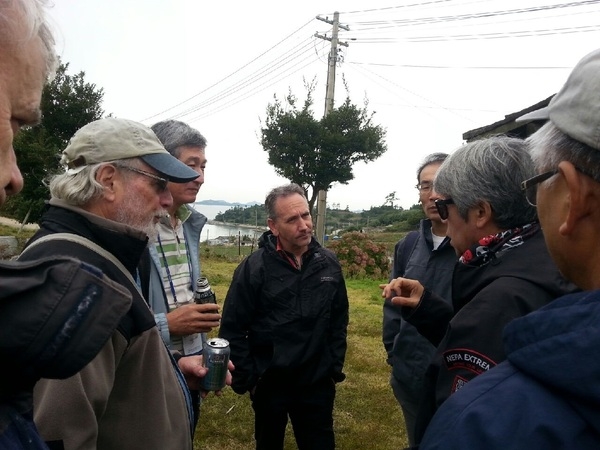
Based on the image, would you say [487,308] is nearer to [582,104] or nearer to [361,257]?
[582,104]

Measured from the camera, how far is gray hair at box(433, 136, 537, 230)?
194cm

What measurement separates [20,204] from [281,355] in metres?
16.4

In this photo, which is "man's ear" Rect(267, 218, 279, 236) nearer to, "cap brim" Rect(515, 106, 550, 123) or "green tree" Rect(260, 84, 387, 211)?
"cap brim" Rect(515, 106, 550, 123)

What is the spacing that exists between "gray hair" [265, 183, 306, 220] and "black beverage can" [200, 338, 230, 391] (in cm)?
146

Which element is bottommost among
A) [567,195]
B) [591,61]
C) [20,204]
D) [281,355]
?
[281,355]

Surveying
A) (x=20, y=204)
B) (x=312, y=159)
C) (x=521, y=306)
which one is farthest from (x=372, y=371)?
(x=20, y=204)

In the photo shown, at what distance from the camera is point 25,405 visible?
989mm

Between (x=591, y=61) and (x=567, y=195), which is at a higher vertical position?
(x=591, y=61)

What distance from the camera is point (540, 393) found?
35.1 inches

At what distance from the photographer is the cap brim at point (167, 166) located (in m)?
2.14

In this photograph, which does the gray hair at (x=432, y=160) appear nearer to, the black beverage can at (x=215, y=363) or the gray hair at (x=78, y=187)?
the black beverage can at (x=215, y=363)

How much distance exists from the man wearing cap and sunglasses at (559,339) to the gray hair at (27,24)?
1090 mm

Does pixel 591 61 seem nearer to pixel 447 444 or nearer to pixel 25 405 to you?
pixel 447 444

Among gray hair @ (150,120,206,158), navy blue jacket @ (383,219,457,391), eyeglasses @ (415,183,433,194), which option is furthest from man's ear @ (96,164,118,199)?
eyeglasses @ (415,183,433,194)
